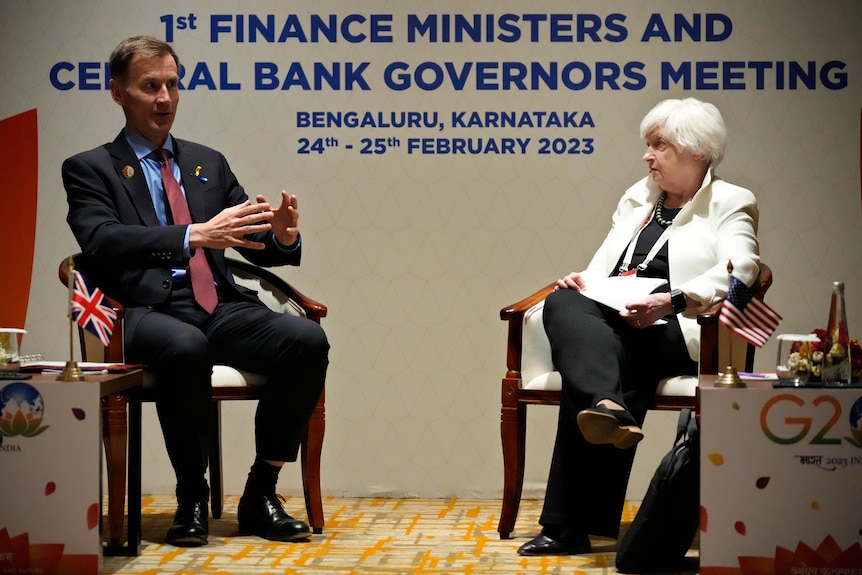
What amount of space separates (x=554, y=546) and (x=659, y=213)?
1205mm

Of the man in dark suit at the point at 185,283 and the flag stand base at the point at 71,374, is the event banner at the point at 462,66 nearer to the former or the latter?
the man in dark suit at the point at 185,283

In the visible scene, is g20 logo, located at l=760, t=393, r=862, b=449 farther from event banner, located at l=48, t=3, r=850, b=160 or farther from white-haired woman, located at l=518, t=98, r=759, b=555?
event banner, located at l=48, t=3, r=850, b=160

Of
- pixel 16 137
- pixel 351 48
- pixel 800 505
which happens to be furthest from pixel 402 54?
pixel 800 505

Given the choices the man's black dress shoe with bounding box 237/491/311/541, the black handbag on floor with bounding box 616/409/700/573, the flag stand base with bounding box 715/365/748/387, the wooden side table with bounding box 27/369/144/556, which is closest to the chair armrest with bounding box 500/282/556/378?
the black handbag on floor with bounding box 616/409/700/573

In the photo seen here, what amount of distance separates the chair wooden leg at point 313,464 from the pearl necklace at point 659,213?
4.08ft

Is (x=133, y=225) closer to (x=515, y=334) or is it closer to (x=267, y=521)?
(x=267, y=521)

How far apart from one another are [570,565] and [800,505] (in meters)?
0.69

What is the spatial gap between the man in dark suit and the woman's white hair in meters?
1.22

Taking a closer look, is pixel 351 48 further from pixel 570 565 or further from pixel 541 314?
pixel 570 565

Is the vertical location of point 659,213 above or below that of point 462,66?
below

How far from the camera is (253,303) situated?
378 cm

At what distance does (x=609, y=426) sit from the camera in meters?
3.00

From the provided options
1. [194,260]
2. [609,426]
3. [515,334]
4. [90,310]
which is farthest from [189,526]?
[609,426]

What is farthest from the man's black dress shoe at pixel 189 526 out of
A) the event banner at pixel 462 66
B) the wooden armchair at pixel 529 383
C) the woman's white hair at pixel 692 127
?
the woman's white hair at pixel 692 127
